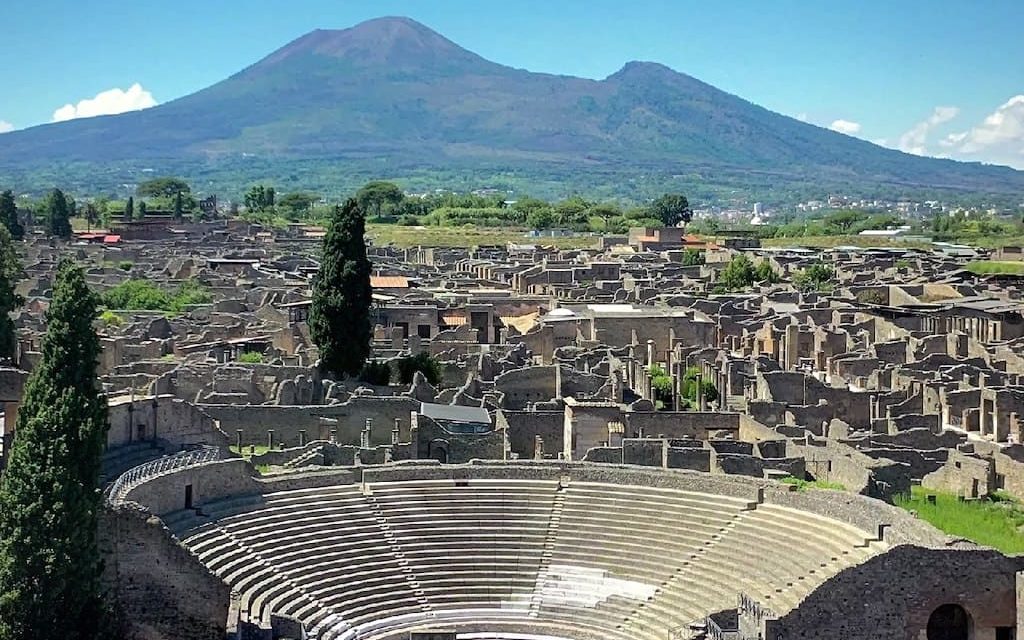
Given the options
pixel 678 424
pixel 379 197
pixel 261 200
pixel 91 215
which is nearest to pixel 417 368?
pixel 678 424

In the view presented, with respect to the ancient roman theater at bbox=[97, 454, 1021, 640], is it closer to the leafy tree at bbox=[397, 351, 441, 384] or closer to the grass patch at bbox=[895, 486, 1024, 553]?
the grass patch at bbox=[895, 486, 1024, 553]

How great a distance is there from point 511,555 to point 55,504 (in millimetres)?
9881

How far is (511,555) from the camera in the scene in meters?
27.9

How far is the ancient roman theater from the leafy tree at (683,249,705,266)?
5948cm

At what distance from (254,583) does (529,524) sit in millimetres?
6214

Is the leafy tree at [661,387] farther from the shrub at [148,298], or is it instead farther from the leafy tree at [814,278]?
the leafy tree at [814,278]

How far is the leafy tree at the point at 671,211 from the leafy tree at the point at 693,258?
3887 cm

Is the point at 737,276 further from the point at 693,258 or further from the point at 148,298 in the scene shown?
the point at 148,298

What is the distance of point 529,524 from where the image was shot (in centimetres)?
2891

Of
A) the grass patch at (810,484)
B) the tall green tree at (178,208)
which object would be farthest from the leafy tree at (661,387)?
the tall green tree at (178,208)

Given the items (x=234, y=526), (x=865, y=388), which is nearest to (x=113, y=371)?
(x=234, y=526)

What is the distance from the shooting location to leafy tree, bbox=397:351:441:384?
138ft

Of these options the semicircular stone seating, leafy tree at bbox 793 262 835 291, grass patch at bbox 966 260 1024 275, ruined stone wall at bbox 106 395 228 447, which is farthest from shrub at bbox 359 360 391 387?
grass patch at bbox 966 260 1024 275

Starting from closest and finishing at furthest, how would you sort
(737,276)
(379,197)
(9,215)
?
(737,276), (9,215), (379,197)
